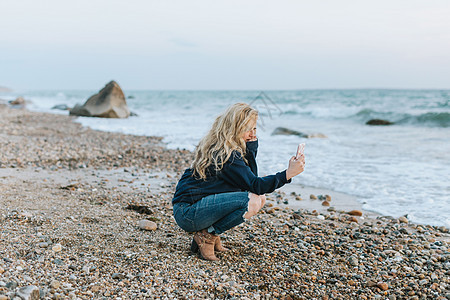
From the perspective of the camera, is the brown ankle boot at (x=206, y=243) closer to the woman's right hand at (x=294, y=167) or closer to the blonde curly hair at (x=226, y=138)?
the blonde curly hair at (x=226, y=138)

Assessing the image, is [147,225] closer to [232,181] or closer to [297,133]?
[232,181]

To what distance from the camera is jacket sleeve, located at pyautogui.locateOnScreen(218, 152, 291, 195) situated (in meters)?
3.30

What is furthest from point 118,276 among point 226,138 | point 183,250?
point 226,138

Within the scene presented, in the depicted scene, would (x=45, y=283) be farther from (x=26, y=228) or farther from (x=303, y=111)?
(x=303, y=111)

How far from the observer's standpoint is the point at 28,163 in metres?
7.41

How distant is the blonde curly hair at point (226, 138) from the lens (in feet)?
11.1

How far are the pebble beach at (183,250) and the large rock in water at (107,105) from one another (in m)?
14.8

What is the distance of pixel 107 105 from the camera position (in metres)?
20.8

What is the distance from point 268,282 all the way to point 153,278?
0.96 m

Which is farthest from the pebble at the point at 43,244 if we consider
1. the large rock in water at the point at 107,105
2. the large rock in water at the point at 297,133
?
the large rock in water at the point at 107,105

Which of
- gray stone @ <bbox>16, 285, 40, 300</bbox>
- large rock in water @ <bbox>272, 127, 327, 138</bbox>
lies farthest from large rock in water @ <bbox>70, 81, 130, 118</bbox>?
gray stone @ <bbox>16, 285, 40, 300</bbox>

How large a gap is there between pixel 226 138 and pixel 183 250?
1.25 m

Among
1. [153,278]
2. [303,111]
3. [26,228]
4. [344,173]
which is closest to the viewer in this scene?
[153,278]

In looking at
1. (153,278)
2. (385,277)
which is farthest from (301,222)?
(153,278)
